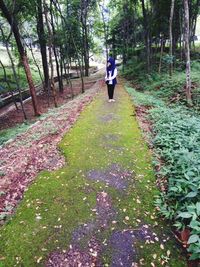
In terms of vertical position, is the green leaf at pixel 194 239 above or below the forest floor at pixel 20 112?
above

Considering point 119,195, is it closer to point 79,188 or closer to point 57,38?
point 79,188

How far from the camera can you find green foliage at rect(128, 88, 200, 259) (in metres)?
3.42

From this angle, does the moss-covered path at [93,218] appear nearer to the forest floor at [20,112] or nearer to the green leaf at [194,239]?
the green leaf at [194,239]

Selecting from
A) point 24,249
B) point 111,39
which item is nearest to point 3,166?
point 24,249

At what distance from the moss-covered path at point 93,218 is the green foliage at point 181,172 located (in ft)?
0.84

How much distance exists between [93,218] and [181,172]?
1836 mm

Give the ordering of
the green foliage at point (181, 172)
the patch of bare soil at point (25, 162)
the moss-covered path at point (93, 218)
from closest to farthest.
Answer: the moss-covered path at point (93, 218)
the green foliage at point (181, 172)
the patch of bare soil at point (25, 162)

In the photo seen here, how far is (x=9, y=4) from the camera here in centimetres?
1510

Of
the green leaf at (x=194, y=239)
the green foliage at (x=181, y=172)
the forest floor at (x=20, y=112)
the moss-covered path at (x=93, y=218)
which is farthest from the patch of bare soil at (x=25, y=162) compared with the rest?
the forest floor at (x=20, y=112)

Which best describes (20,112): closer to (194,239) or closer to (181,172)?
A: (181,172)

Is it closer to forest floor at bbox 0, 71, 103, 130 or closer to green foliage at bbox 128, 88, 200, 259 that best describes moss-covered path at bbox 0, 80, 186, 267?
green foliage at bbox 128, 88, 200, 259

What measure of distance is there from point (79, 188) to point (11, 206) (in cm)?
120

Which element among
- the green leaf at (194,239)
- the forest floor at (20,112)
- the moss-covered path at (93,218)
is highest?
the green leaf at (194,239)

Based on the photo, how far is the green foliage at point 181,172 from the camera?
3.42 meters
